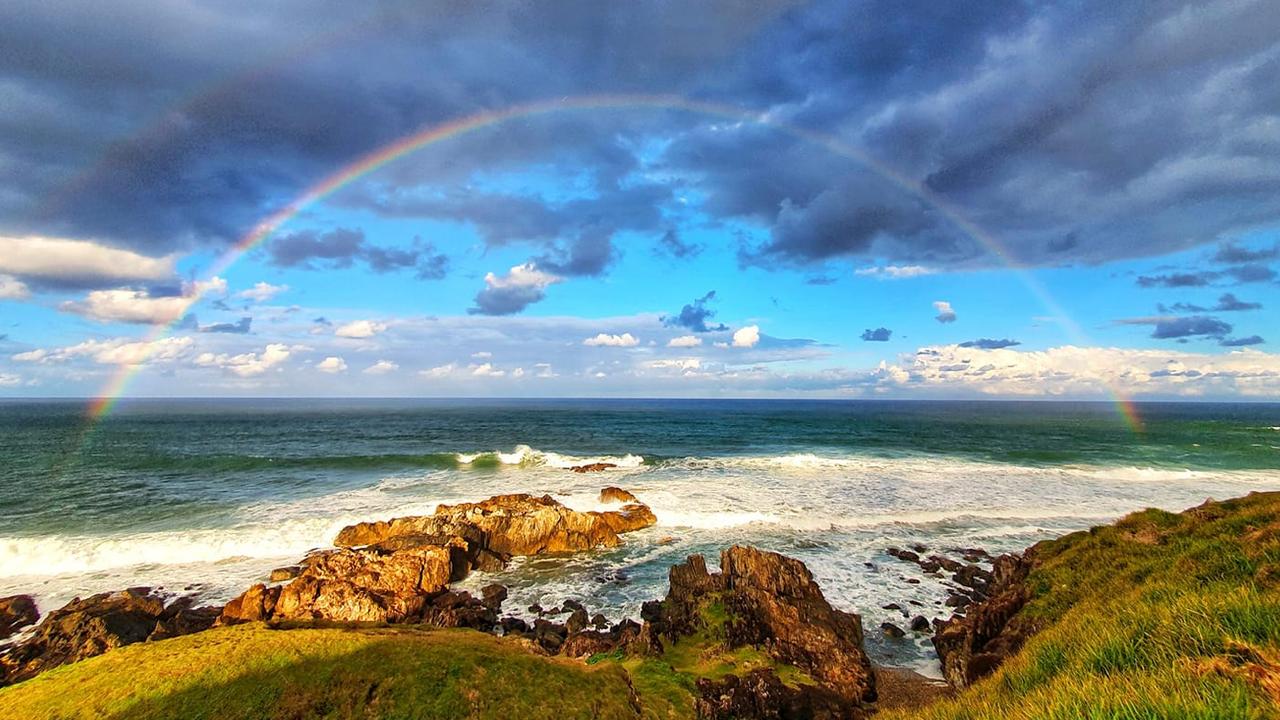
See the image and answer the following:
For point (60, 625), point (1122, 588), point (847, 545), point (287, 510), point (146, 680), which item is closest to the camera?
point (146, 680)

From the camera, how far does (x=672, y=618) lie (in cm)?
1513

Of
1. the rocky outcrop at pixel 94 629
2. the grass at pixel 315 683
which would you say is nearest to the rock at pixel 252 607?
the rocky outcrop at pixel 94 629

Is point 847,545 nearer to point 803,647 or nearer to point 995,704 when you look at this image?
point 803,647

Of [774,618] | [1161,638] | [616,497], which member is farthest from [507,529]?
[1161,638]

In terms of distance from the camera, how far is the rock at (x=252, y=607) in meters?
17.4

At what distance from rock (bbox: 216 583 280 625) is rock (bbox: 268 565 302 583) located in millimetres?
3782

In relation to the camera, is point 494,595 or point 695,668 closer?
point 695,668

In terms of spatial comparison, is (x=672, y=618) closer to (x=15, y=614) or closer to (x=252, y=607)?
(x=252, y=607)

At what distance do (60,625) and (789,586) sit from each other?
23.1 meters

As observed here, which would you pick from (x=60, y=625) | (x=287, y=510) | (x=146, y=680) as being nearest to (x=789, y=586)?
(x=146, y=680)

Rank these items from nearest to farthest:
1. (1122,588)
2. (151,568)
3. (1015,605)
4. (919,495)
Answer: (1122,588) → (1015,605) → (151,568) → (919,495)

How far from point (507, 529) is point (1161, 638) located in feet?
81.5

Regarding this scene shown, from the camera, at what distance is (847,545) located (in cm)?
2638

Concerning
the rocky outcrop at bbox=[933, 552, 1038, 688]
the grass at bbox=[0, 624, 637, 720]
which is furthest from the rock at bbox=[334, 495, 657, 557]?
the rocky outcrop at bbox=[933, 552, 1038, 688]
